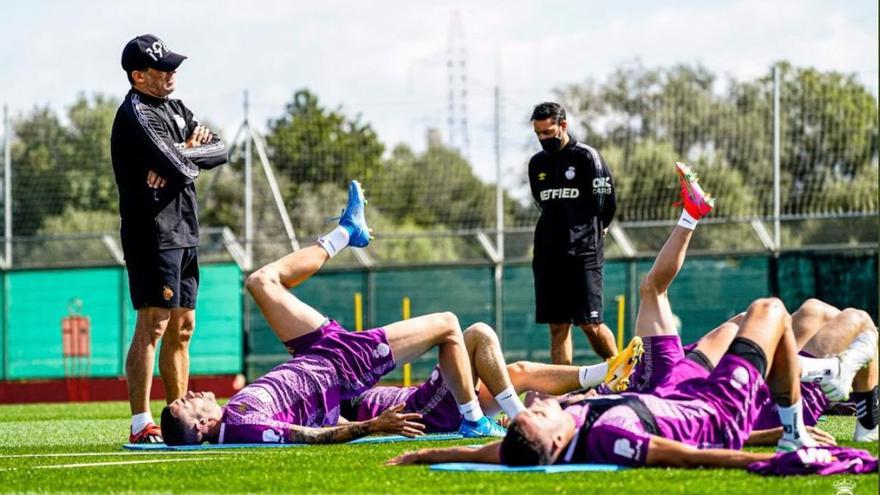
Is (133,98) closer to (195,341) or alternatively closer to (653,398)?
(653,398)

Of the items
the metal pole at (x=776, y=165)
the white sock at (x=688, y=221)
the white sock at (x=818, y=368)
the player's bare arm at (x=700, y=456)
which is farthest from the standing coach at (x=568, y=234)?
the metal pole at (x=776, y=165)

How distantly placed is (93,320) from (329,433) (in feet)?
46.5

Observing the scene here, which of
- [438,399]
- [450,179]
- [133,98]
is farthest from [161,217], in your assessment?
[450,179]

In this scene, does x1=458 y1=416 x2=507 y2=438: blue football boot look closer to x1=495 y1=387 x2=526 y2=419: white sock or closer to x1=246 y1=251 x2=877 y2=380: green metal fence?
x1=495 y1=387 x2=526 y2=419: white sock

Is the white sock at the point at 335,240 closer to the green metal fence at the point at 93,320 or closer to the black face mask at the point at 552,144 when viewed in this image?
the black face mask at the point at 552,144

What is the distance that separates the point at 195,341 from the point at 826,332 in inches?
571

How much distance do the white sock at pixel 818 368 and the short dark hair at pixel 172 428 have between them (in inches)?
129

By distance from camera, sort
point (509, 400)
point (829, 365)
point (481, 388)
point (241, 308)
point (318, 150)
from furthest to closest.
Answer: point (318, 150), point (241, 308), point (481, 388), point (509, 400), point (829, 365)

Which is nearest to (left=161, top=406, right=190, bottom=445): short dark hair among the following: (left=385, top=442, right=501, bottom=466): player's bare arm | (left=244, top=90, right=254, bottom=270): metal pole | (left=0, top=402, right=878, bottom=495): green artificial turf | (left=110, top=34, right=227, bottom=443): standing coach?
(left=0, top=402, right=878, bottom=495): green artificial turf

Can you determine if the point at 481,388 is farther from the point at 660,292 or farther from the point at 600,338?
the point at 600,338

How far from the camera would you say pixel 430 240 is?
24.0m

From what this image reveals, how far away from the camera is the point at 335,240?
8.99 metres

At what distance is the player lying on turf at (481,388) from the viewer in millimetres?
8469

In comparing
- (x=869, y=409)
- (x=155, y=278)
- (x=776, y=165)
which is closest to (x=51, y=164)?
(x=776, y=165)
